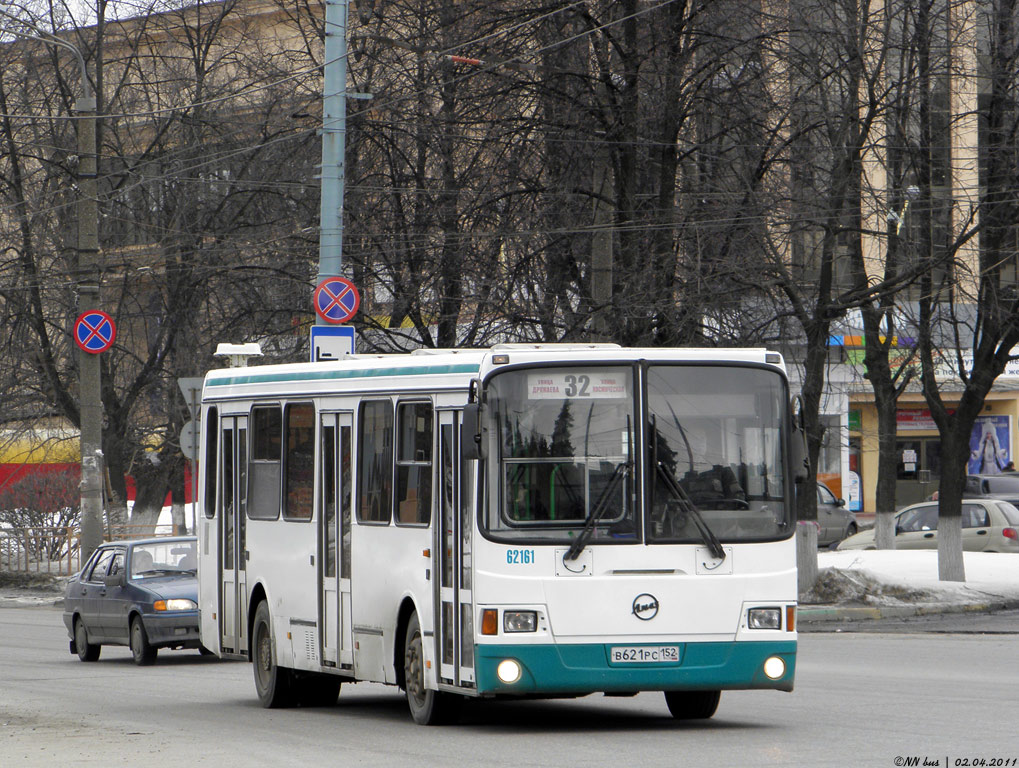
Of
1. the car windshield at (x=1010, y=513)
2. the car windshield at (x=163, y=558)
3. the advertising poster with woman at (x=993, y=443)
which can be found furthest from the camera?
the advertising poster with woman at (x=993, y=443)

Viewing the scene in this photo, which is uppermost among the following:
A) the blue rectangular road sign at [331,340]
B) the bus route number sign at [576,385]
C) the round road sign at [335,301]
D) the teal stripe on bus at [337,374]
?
the round road sign at [335,301]

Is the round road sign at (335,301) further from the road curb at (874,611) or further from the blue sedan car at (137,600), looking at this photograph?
the road curb at (874,611)

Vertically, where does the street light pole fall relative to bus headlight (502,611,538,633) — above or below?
above

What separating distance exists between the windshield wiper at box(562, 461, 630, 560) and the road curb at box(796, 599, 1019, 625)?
11.9 m

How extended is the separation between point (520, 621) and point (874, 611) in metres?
12.9

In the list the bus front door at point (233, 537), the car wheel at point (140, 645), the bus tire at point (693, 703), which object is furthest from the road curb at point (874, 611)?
the bus tire at point (693, 703)

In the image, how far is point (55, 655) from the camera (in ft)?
68.4

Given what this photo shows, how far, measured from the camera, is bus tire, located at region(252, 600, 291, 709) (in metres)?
13.2

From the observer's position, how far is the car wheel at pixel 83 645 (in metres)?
20.2

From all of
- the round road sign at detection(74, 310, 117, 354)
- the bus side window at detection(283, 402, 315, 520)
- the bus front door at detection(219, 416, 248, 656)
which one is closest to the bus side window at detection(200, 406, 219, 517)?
the bus front door at detection(219, 416, 248, 656)

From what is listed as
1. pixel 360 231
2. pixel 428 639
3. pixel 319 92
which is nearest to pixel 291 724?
pixel 428 639

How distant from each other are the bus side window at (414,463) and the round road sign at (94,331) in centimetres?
1619

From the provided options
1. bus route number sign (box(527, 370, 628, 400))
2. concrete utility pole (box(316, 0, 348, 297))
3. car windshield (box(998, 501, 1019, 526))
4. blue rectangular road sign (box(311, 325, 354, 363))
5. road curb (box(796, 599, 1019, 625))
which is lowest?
road curb (box(796, 599, 1019, 625))

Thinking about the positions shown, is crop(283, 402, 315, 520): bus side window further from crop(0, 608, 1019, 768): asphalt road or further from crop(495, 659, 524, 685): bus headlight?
crop(495, 659, 524, 685): bus headlight
